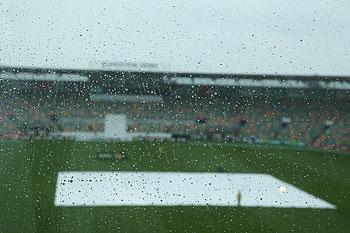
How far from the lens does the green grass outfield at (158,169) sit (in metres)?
2.32

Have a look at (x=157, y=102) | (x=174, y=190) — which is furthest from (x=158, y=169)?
A: (x=157, y=102)

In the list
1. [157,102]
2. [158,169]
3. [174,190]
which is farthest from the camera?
[158,169]

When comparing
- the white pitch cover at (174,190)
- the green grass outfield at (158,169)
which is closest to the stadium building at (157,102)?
the green grass outfield at (158,169)

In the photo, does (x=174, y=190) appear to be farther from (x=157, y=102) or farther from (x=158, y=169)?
(x=157, y=102)

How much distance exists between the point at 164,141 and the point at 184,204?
1.69 ft

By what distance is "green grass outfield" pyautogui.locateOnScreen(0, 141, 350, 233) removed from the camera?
2322mm

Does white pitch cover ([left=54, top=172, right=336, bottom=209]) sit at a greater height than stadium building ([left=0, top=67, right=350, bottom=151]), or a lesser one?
lesser

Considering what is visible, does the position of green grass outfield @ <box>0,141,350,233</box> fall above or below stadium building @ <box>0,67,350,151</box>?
below

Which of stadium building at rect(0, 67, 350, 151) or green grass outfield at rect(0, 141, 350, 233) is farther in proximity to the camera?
green grass outfield at rect(0, 141, 350, 233)

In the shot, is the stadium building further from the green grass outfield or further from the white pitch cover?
the white pitch cover

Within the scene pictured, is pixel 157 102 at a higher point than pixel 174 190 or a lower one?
higher

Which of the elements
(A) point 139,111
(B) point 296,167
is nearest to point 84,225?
(A) point 139,111

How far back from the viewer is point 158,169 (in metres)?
2.73

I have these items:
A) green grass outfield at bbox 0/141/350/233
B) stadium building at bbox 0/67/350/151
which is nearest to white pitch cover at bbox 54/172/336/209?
green grass outfield at bbox 0/141/350/233
